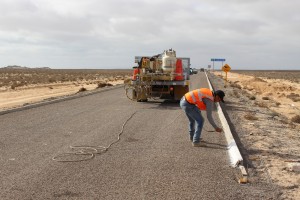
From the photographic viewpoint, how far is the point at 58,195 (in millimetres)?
5742

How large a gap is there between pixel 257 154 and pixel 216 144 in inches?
43.8

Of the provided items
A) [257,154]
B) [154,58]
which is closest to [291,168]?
[257,154]

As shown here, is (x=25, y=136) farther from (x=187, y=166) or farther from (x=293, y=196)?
(x=293, y=196)

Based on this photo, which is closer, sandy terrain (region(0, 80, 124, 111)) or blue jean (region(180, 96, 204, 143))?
blue jean (region(180, 96, 204, 143))

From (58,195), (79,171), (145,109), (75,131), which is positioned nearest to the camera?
(58,195)

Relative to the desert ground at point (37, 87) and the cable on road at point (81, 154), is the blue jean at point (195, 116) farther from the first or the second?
the desert ground at point (37, 87)

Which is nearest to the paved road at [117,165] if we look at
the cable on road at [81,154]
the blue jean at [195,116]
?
the cable on road at [81,154]

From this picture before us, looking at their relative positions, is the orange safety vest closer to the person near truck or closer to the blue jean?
the person near truck

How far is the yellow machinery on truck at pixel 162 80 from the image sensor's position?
64.7ft

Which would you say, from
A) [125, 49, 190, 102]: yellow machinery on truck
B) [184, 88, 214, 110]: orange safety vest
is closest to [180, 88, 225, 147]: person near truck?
[184, 88, 214, 110]: orange safety vest

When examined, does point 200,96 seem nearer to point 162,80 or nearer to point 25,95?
point 162,80

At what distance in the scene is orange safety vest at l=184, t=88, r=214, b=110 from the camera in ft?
29.6

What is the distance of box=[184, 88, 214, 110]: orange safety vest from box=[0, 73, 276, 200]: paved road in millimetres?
988

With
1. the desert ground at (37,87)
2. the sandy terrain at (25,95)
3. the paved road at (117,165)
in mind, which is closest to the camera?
the paved road at (117,165)
